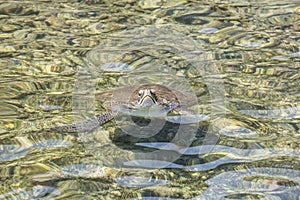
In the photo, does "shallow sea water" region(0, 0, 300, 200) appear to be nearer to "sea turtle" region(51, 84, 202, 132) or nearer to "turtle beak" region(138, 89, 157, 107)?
"sea turtle" region(51, 84, 202, 132)

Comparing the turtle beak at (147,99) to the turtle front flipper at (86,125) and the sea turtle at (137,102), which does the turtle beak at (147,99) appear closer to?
the sea turtle at (137,102)

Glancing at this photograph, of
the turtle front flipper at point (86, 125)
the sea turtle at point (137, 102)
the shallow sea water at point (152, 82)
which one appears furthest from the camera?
the sea turtle at point (137, 102)

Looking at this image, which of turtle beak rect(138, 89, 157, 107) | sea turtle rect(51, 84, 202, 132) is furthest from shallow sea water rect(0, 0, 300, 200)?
turtle beak rect(138, 89, 157, 107)

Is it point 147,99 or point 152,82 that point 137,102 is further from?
point 152,82

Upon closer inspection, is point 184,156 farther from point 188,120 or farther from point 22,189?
point 22,189

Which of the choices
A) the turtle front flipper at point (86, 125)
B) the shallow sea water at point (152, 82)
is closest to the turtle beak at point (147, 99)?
the shallow sea water at point (152, 82)

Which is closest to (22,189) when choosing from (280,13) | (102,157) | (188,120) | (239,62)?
(102,157)

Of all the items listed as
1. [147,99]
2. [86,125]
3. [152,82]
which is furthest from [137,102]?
[152,82]
